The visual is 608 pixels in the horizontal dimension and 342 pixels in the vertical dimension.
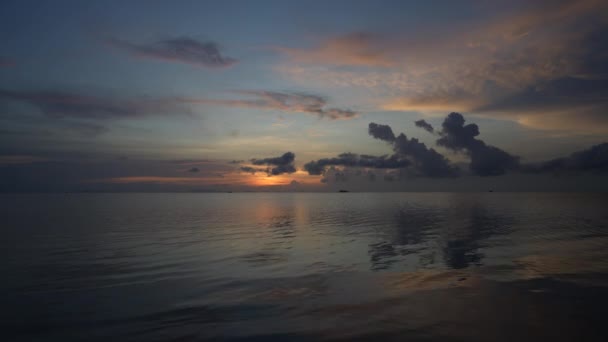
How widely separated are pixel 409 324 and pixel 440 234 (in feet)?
101

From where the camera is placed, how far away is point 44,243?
1469 inches

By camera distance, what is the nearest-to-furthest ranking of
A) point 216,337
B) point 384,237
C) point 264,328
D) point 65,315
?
point 216,337 → point 264,328 → point 65,315 → point 384,237

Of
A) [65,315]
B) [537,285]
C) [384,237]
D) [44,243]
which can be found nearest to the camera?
[65,315]

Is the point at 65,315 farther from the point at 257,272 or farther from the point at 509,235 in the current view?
the point at 509,235

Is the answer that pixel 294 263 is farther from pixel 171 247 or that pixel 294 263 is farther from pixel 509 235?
pixel 509 235

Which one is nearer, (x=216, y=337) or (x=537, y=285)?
(x=216, y=337)

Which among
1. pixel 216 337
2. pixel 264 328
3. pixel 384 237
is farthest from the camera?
pixel 384 237

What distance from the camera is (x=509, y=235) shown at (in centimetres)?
4012

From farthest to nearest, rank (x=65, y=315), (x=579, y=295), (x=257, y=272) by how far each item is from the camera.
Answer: (x=257, y=272)
(x=579, y=295)
(x=65, y=315)

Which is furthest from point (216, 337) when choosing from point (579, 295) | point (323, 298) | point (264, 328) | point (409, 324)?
point (579, 295)

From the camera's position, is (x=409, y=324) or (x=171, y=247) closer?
(x=409, y=324)

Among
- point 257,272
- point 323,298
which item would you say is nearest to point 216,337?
point 323,298

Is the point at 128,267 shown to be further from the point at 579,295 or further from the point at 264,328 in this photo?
the point at 579,295

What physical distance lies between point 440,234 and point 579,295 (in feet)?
81.7
